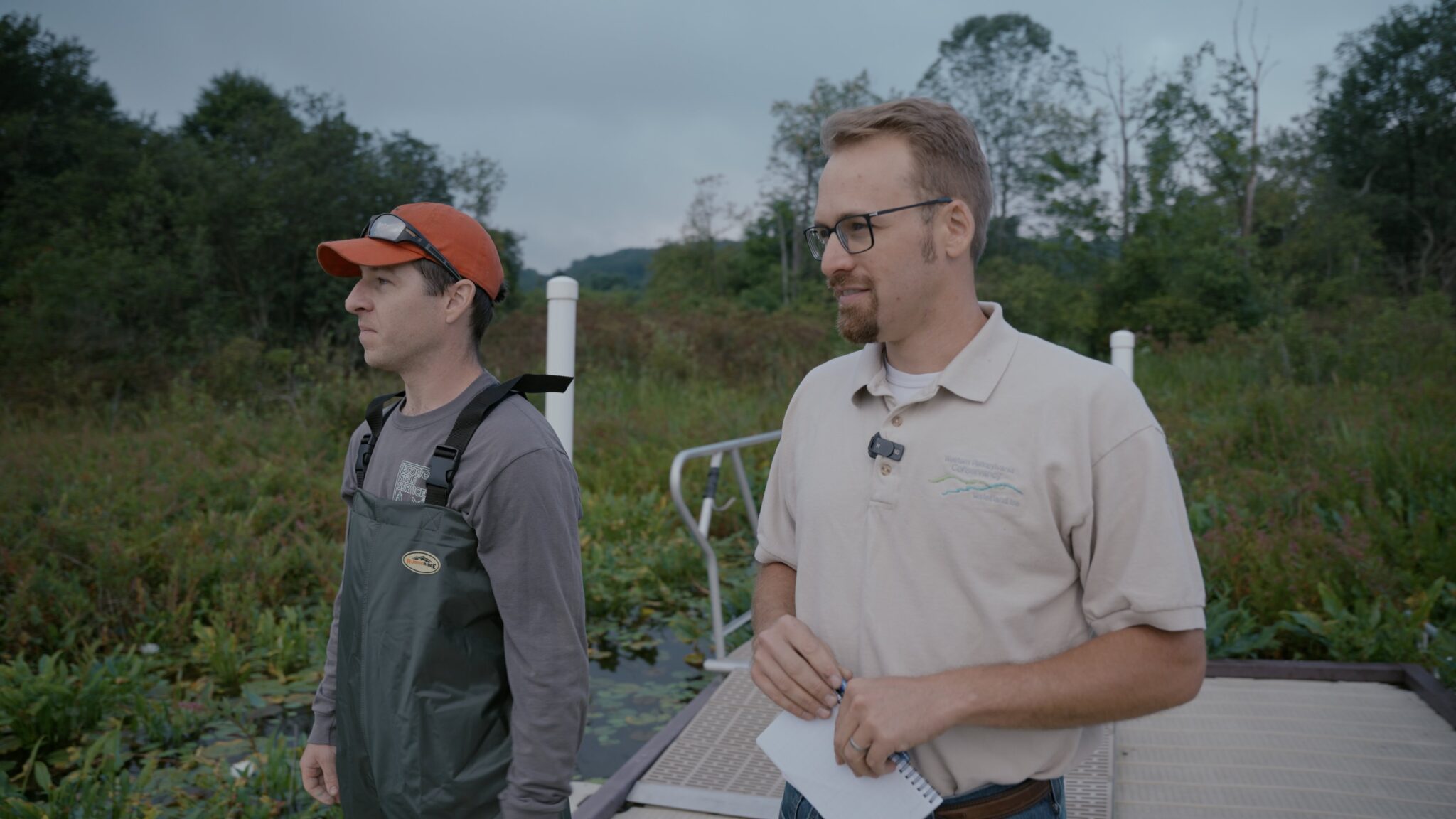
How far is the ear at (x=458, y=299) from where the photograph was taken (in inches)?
74.8

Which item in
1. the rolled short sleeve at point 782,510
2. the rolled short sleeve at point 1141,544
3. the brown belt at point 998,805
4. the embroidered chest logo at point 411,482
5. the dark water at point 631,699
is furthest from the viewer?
the dark water at point 631,699

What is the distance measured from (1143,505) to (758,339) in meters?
13.2

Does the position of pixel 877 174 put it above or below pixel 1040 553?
above

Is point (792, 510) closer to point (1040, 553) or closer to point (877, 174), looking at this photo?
point (1040, 553)

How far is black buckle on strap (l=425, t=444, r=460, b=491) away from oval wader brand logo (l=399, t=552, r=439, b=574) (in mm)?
118

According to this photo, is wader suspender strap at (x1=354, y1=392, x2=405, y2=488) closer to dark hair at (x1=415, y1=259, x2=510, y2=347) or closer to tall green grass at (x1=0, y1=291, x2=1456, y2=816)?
dark hair at (x1=415, y1=259, x2=510, y2=347)

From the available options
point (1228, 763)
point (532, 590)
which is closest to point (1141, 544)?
point (532, 590)

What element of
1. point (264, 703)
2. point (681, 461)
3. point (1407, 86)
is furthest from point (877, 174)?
A: point (1407, 86)

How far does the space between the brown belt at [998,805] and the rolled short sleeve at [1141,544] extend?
0.27 meters

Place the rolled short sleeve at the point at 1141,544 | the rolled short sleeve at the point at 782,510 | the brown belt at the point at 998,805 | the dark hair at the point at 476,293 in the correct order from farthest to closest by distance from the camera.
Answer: the dark hair at the point at 476,293, the rolled short sleeve at the point at 782,510, the brown belt at the point at 998,805, the rolled short sleeve at the point at 1141,544

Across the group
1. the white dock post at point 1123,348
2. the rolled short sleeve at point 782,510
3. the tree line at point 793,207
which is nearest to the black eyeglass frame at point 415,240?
the rolled short sleeve at point 782,510

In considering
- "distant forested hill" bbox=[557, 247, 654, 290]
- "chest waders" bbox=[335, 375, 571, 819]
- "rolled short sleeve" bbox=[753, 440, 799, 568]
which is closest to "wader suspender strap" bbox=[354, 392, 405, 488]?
"chest waders" bbox=[335, 375, 571, 819]

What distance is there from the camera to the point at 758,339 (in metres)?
14.3

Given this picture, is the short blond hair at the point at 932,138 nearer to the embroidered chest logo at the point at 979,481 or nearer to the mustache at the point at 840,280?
the mustache at the point at 840,280
